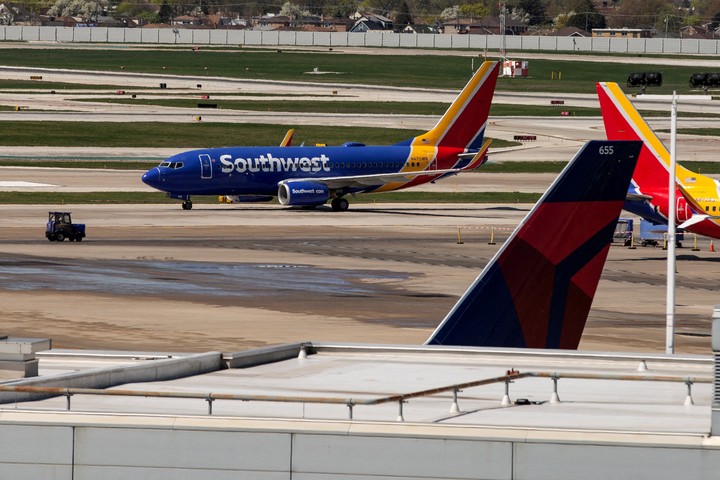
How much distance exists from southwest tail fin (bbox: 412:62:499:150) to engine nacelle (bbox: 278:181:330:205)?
26.3 ft

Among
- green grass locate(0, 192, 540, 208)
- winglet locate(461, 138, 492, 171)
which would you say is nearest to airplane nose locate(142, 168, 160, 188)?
green grass locate(0, 192, 540, 208)

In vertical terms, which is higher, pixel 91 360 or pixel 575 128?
pixel 575 128

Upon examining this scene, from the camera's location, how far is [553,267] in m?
27.0

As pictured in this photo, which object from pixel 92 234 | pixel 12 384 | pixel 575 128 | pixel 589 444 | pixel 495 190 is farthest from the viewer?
pixel 575 128

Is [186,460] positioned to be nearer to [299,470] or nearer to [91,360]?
[299,470]

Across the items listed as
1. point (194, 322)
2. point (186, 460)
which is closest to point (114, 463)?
point (186, 460)

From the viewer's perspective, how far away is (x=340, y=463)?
607 inches

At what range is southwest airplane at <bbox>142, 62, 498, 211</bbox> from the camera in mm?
92688

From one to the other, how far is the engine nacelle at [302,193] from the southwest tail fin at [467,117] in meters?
8.02

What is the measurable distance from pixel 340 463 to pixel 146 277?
49.8 metres

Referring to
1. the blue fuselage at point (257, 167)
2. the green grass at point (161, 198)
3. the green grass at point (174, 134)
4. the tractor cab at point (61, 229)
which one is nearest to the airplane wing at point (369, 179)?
the blue fuselage at point (257, 167)

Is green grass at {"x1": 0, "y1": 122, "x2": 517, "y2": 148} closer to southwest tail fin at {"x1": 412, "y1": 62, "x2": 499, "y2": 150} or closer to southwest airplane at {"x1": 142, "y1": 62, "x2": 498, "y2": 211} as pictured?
southwest tail fin at {"x1": 412, "y1": 62, "x2": 499, "y2": 150}

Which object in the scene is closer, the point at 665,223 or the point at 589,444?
the point at 589,444

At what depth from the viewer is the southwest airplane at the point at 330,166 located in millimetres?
92688
